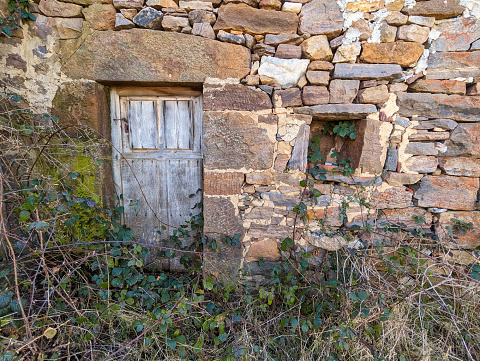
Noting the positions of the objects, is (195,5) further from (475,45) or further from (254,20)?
(475,45)

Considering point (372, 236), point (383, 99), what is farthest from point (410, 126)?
point (372, 236)

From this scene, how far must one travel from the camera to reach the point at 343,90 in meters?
1.78

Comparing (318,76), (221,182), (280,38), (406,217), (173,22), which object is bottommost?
(406,217)

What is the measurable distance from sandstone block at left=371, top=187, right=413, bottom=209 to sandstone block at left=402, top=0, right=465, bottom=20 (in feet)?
4.17

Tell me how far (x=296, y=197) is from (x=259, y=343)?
1060mm

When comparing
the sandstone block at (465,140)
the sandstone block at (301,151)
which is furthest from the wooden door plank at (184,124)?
the sandstone block at (465,140)

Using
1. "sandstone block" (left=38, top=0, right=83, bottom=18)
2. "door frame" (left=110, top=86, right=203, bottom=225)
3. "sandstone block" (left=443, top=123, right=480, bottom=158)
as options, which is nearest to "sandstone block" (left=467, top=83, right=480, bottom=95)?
"sandstone block" (left=443, top=123, right=480, bottom=158)

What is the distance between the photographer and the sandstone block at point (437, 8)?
1661 millimetres

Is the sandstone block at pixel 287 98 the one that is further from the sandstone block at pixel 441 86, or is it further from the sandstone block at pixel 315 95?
the sandstone block at pixel 441 86

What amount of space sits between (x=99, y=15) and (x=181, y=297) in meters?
2.06

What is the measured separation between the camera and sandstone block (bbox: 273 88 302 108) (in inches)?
70.3

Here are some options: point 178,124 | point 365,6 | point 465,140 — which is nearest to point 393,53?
point 365,6

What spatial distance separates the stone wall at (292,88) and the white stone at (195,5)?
0.01 m

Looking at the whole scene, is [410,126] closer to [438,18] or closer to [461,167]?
[461,167]
